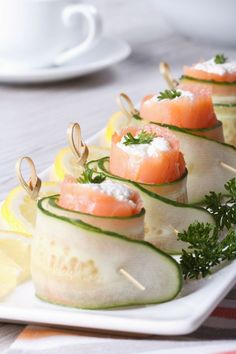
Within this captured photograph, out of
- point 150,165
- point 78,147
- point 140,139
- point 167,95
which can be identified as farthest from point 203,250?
point 167,95

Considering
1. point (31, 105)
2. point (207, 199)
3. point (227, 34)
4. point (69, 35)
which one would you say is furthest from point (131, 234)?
point (227, 34)

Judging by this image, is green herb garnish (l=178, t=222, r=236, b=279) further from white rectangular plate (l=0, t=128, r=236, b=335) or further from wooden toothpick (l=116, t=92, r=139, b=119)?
wooden toothpick (l=116, t=92, r=139, b=119)

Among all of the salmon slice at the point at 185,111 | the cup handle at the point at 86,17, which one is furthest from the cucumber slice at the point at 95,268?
the cup handle at the point at 86,17

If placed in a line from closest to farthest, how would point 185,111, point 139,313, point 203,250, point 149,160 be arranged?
point 139,313
point 203,250
point 149,160
point 185,111

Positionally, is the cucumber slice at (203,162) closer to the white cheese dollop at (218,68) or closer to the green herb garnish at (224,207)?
the green herb garnish at (224,207)

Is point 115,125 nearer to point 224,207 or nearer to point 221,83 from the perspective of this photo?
point 221,83
